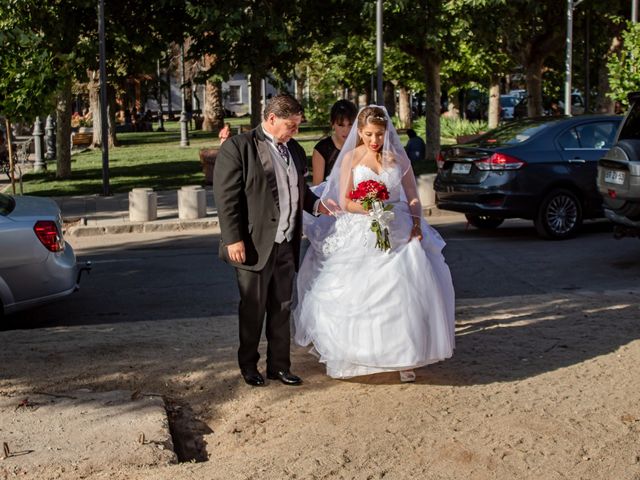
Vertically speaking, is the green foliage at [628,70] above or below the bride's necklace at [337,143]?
above

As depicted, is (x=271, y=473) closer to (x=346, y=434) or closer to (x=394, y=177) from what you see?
(x=346, y=434)

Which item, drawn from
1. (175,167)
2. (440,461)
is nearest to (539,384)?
(440,461)

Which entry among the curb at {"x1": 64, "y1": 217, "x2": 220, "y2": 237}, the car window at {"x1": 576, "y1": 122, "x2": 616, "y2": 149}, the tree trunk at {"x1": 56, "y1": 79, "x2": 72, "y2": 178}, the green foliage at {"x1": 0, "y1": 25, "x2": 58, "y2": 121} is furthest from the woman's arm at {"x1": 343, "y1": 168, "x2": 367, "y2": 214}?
the tree trunk at {"x1": 56, "y1": 79, "x2": 72, "y2": 178}

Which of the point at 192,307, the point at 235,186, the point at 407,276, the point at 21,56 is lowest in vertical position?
the point at 192,307

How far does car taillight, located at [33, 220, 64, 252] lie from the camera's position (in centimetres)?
859

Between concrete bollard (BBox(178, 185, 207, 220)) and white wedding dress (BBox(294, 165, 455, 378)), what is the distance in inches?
409

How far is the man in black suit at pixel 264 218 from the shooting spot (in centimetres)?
629

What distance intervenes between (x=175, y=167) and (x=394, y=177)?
22.7 meters

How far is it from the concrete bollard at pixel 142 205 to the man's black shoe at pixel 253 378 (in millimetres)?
10649

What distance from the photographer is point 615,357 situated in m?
7.17

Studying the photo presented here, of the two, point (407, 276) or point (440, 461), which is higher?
point (407, 276)

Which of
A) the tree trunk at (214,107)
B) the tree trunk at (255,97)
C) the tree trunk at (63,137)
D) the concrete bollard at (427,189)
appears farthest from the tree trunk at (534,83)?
the tree trunk at (214,107)

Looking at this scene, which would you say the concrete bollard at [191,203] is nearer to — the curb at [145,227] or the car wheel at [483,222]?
the curb at [145,227]

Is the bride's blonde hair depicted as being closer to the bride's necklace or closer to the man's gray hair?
the man's gray hair
